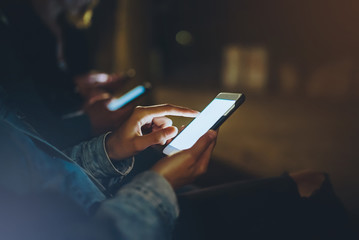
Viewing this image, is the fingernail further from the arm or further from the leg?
the leg

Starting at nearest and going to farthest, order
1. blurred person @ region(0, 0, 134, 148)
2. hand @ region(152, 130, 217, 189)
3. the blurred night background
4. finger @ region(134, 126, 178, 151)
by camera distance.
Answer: hand @ region(152, 130, 217, 189) < finger @ region(134, 126, 178, 151) < blurred person @ region(0, 0, 134, 148) < the blurred night background

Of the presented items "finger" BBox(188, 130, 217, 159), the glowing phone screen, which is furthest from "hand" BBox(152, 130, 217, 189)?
the glowing phone screen

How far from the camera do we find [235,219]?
1051mm

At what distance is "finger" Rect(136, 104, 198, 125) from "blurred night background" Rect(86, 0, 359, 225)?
0.05 m

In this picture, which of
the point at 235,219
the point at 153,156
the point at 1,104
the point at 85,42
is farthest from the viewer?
the point at 85,42

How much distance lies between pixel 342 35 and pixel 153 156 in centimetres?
731

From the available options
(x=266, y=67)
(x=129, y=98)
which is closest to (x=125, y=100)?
(x=129, y=98)

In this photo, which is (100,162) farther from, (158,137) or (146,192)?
(146,192)

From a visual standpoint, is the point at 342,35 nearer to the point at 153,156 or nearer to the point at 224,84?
the point at 224,84

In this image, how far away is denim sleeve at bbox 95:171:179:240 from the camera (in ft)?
2.21

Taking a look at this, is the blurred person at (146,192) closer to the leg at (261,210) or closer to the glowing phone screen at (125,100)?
the leg at (261,210)

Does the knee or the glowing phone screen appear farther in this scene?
the glowing phone screen

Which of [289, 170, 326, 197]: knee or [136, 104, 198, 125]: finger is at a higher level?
[136, 104, 198, 125]: finger

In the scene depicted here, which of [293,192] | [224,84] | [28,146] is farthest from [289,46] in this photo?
[28,146]
